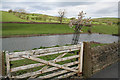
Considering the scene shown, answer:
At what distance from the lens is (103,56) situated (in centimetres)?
684

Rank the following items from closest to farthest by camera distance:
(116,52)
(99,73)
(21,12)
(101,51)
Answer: (99,73) < (101,51) < (116,52) < (21,12)

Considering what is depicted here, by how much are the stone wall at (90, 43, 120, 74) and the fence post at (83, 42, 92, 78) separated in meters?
0.29

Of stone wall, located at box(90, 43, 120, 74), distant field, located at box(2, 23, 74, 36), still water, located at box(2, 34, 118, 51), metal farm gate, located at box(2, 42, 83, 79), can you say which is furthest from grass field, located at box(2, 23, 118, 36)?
metal farm gate, located at box(2, 42, 83, 79)

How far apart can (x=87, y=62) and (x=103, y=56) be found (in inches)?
66.9

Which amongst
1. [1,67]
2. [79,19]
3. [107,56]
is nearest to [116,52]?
[107,56]

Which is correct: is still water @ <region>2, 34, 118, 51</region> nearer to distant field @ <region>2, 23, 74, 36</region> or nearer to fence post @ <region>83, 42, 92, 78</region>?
distant field @ <region>2, 23, 74, 36</region>

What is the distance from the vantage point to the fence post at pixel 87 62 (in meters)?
5.62

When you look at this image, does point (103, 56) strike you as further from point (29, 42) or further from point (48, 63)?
point (29, 42)

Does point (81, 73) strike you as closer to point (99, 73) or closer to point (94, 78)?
point (94, 78)

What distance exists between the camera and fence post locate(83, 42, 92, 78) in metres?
5.62

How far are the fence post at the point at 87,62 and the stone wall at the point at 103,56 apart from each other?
11.6 inches

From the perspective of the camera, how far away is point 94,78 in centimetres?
557

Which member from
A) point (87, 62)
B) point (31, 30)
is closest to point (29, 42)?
point (87, 62)

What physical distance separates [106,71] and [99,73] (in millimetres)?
568
